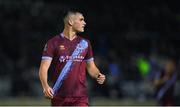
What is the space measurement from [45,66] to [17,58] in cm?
1725

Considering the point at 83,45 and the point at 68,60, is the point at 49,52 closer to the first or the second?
the point at 68,60

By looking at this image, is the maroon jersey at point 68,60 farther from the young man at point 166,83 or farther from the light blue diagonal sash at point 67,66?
the young man at point 166,83

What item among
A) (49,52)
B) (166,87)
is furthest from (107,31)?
(49,52)

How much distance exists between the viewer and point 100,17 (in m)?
27.7

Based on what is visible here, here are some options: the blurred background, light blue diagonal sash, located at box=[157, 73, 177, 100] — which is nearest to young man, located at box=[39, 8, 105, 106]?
light blue diagonal sash, located at box=[157, 73, 177, 100]

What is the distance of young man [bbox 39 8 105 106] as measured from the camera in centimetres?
948

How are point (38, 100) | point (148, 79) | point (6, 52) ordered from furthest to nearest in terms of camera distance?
point (6, 52)
point (148, 79)
point (38, 100)

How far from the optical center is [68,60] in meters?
9.48

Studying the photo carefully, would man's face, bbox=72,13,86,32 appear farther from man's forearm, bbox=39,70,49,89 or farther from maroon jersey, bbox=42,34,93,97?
man's forearm, bbox=39,70,49,89

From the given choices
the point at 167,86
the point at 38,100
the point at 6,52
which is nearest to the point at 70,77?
the point at 167,86

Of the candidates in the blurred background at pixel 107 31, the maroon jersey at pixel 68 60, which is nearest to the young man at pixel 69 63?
the maroon jersey at pixel 68 60

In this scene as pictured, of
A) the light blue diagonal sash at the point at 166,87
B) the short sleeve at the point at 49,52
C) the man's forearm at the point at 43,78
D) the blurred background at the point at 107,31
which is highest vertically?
the short sleeve at the point at 49,52

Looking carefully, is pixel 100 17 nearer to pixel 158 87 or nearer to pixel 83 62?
pixel 158 87

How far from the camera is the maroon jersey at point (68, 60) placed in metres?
9.48
